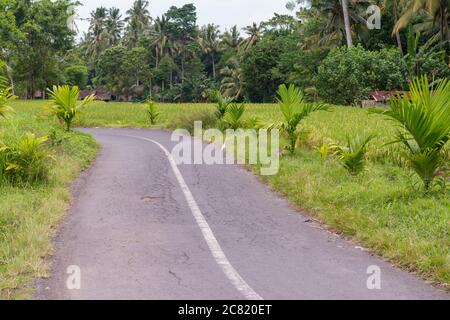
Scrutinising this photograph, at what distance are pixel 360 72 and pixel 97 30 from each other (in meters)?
61.8

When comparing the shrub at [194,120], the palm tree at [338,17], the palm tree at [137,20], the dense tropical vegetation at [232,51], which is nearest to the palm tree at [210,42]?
the dense tropical vegetation at [232,51]

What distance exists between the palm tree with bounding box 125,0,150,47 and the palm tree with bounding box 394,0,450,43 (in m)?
56.1

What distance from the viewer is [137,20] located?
91250 mm

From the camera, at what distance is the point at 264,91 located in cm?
6619

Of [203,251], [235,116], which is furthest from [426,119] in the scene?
[235,116]

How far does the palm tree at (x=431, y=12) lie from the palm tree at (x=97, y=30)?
61.0 metres

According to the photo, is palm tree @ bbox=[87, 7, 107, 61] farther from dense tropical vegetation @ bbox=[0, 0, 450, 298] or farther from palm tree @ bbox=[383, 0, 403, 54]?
palm tree @ bbox=[383, 0, 403, 54]

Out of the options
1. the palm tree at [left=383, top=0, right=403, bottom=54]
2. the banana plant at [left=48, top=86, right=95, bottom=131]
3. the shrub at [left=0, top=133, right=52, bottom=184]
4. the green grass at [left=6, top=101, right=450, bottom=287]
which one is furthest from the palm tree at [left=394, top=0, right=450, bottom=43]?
the shrub at [left=0, top=133, right=52, bottom=184]

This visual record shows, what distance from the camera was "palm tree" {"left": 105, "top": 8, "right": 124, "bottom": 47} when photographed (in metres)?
92.5

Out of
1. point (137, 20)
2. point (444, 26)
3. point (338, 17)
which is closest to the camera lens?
point (444, 26)

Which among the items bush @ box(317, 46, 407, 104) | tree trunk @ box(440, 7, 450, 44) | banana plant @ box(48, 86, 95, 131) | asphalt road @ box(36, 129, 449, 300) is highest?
tree trunk @ box(440, 7, 450, 44)

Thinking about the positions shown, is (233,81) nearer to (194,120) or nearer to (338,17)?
(338,17)

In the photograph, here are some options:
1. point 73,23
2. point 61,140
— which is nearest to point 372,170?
point 61,140
